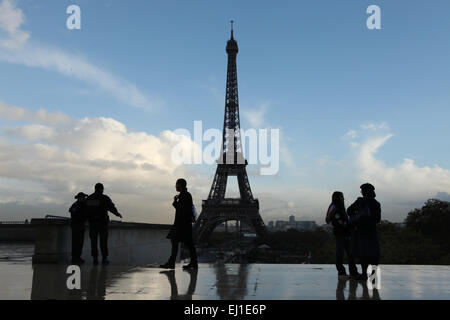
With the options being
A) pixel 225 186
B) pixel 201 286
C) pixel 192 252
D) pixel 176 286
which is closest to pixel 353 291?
pixel 201 286

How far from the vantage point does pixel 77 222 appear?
10.6 m

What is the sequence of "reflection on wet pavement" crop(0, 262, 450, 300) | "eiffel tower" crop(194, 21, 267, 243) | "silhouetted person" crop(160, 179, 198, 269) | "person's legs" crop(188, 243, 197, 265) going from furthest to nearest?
"eiffel tower" crop(194, 21, 267, 243) < "silhouetted person" crop(160, 179, 198, 269) < "person's legs" crop(188, 243, 197, 265) < "reflection on wet pavement" crop(0, 262, 450, 300)

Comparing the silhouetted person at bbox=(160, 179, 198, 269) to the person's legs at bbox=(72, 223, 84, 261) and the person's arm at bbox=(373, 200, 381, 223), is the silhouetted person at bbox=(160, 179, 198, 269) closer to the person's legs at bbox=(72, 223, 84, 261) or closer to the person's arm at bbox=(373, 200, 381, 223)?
the person's legs at bbox=(72, 223, 84, 261)

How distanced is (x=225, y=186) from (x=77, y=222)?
199 feet

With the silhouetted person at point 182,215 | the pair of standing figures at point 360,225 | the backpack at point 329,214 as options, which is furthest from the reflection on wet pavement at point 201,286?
the backpack at point 329,214

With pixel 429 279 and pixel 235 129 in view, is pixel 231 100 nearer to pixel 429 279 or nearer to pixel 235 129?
pixel 235 129

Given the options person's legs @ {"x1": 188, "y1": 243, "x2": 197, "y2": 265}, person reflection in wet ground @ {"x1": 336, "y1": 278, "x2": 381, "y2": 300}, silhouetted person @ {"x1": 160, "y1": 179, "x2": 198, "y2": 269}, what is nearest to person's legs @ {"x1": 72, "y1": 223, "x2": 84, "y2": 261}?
silhouetted person @ {"x1": 160, "y1": 179, "x2": 198, "y2": 269}

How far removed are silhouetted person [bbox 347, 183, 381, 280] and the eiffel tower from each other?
57.8 meters

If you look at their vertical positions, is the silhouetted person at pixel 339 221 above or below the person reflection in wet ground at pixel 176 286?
above

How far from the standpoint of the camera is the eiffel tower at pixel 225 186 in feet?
221

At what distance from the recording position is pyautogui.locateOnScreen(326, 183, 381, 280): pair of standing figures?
25.4 feet

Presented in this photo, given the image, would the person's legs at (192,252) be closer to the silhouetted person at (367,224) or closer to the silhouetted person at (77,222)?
the silhouetted person at (77,222)
